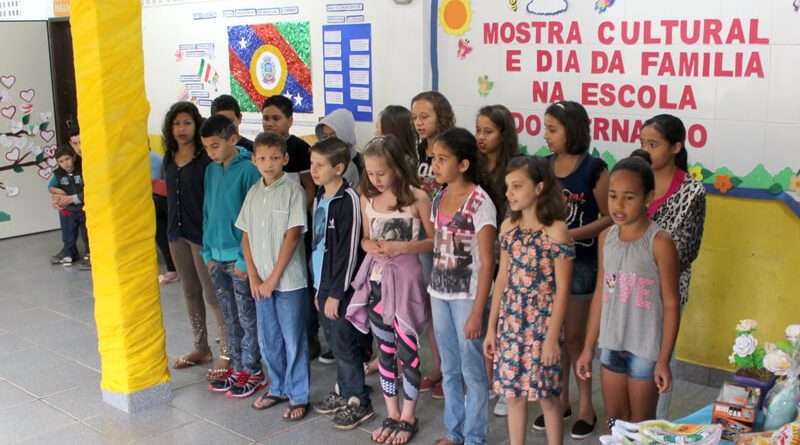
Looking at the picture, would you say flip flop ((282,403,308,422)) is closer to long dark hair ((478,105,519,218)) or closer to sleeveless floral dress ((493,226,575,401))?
sleeveless floral dress ((493,226,575,401))

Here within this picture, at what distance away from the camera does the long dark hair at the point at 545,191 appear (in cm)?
334

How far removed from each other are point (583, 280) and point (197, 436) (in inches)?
77.8

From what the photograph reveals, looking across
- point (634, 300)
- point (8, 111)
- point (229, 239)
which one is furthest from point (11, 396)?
A: point (8, 111)

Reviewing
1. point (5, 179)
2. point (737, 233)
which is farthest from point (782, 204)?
point (5, 179)

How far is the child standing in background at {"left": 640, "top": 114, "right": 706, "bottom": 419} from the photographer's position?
3.51m

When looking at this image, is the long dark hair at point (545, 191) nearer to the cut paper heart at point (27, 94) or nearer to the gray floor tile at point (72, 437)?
the gray floor tile at point (72, 437)

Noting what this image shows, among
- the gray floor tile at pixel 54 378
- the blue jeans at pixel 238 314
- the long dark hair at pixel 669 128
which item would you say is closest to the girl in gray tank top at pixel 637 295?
the long dark hair at pixel 669 128

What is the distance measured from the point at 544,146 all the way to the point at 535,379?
200 centimetres

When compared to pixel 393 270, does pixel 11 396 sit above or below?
below

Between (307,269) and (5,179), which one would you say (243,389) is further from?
(5,179)

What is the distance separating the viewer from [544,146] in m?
5.05

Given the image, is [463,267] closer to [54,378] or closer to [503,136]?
[503,136]

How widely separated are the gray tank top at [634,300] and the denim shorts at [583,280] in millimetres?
579

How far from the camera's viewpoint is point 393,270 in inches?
153
